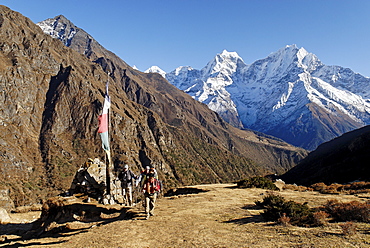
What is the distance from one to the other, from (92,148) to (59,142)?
1906 centimetres

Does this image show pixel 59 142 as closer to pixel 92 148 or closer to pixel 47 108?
pixel 92 148

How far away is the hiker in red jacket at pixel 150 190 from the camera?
14329 millimetres

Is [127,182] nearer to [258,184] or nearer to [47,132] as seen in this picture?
[258,184]

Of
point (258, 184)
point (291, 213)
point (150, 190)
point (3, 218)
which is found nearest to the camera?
point (291, 213)

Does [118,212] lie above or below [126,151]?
below

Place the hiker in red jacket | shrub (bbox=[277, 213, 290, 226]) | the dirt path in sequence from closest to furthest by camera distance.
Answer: the dirt path → shrub (bbox=[277, 213, 290, 226]) → the hiker in red jacket

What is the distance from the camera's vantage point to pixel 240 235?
9.99 metres

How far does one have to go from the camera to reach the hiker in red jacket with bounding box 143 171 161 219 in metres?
14.3

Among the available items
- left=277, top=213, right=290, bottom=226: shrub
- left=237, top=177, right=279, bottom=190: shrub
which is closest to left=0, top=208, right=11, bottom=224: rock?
left=237, top=177, right=279, bottom=190: shrub

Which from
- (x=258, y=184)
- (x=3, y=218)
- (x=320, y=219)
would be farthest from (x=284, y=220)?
(x=3, y=218)

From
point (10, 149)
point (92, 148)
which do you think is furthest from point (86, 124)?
point (10, 149)

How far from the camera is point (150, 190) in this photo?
47.4 ft

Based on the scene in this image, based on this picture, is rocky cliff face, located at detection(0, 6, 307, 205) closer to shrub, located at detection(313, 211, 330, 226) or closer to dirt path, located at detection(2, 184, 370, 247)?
dirt path, located at detection(2, 184, 370, 247)

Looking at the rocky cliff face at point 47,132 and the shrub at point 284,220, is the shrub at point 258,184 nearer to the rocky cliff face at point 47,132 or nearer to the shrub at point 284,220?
the shrub at point 284,220
